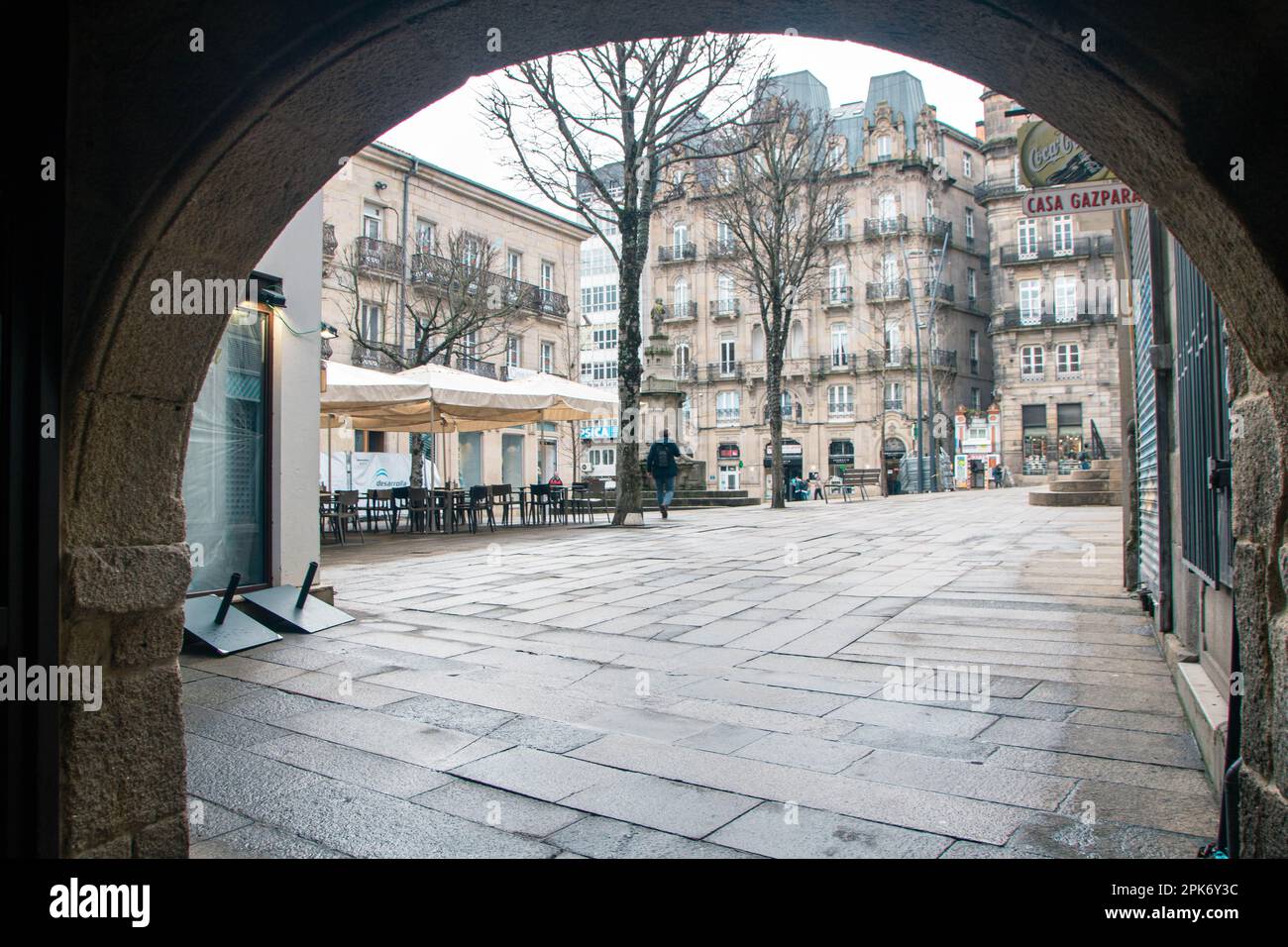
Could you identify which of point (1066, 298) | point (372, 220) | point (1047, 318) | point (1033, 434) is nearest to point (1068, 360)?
point (1047, 318)

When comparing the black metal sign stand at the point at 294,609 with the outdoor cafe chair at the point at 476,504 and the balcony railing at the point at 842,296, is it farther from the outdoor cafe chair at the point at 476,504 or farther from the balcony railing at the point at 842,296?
the balcony railing at the point at 842,296

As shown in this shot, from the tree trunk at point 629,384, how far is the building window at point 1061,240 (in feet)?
123

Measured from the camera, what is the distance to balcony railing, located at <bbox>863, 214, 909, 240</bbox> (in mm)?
49312

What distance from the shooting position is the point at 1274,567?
2020 millimetres

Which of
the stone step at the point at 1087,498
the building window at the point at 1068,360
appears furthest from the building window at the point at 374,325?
the building window at the point at 1068,360

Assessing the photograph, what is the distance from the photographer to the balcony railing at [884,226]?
4931 cm

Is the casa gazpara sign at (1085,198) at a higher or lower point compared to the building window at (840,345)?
lower

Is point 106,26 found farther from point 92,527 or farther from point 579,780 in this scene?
point 579,780

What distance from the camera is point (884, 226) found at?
50.0 meters

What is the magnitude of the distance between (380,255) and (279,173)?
93.7ft

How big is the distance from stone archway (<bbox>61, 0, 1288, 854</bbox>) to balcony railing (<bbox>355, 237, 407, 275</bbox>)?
27.2m

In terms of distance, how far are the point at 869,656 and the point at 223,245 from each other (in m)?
3.87

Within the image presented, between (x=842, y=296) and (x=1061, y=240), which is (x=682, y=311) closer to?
(x=842, y=296)
